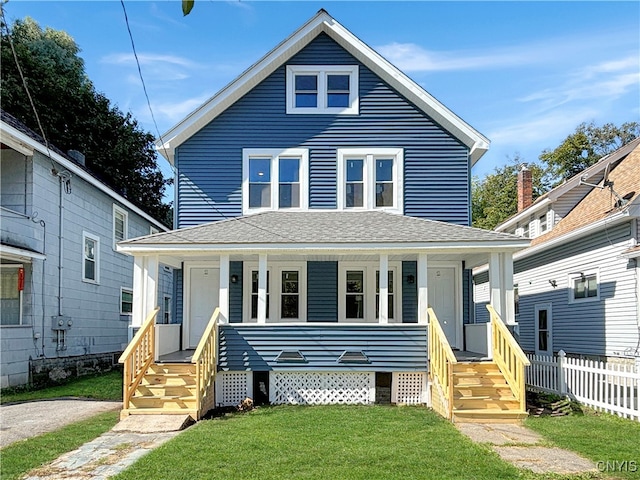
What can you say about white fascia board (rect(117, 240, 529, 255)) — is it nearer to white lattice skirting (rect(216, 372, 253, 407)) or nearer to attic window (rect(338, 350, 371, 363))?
attic window (rect(338, 350, 371, 363))

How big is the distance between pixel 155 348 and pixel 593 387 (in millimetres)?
8505

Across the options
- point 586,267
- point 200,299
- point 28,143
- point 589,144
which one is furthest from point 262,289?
point 589,144

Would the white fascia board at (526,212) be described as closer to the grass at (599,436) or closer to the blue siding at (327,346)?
the blue siding at (327,346)

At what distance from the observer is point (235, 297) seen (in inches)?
559

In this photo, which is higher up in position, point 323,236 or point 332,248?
point 323,236

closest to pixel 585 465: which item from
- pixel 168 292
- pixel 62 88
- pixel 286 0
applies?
pixel 286 0

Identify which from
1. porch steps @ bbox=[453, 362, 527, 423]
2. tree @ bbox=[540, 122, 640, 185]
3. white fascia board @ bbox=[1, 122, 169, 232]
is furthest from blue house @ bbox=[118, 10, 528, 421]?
tree @ bbox=[540, 122, 640, 185]

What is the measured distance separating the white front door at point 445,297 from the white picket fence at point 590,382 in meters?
1.97

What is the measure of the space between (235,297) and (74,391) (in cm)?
420

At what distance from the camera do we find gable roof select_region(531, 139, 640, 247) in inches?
572

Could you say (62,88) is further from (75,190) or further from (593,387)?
(593,387)

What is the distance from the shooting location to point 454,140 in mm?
14461

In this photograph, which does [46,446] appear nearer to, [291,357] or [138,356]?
[138,356]

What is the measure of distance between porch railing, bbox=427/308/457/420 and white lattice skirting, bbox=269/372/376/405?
1.35 metres
